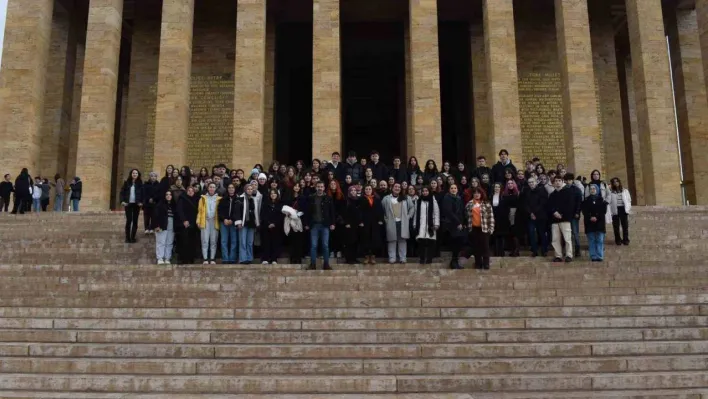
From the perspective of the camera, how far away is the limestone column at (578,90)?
19.3 metres

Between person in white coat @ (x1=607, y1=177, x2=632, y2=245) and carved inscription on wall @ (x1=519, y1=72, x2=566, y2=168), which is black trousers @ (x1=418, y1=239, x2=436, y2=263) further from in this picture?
carved inscription on wall @ (x1=519, y1=72, x2=566, y2=168)

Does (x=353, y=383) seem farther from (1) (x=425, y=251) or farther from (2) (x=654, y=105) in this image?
(2) (x=654, y=105)

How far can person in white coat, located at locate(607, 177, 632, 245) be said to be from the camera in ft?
39.5

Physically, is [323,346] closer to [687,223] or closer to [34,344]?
[34,344]

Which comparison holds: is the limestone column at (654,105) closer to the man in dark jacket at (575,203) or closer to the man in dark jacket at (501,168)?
the man in dark jacket at (501,168)

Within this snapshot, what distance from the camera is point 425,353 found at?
273 inches

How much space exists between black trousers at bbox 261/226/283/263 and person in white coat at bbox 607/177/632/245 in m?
6.58

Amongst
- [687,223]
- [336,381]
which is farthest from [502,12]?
[336,381]

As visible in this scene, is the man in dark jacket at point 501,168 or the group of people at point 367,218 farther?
the man in dark jacket at point 501,168

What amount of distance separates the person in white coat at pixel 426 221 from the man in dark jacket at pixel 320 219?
60.5 inches

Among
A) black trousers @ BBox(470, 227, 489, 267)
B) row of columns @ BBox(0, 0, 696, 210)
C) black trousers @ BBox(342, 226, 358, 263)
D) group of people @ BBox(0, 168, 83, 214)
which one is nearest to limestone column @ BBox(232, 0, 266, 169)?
row of columns @ BBox(0, 0, 696, 210)

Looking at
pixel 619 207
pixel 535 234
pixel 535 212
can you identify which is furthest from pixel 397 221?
pixel 619 207

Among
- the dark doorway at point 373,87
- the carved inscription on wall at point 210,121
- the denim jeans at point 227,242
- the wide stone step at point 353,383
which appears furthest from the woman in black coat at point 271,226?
the dark doorway at point 373,87

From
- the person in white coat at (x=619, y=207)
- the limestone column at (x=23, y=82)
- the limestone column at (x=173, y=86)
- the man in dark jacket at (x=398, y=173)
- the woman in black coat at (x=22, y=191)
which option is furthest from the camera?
the limestone column at (x=23, y=82)
